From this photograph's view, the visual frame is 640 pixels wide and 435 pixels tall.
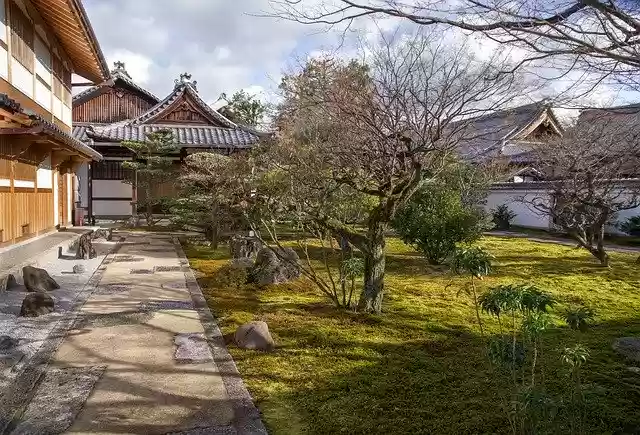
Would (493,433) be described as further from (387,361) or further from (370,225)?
(370,225)

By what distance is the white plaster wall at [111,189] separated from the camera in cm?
2181

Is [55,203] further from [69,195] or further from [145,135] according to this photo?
[145,135]

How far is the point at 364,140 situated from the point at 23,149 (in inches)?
283

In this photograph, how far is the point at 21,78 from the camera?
10.1m

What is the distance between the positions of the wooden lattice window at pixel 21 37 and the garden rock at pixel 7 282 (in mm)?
4530

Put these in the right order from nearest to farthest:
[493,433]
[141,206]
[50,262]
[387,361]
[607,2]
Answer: [607,2] < [493,433] < [387,361] < [50,262] < [141,206]

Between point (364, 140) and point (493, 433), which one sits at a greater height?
point (364, 140)

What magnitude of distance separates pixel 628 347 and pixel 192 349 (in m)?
4.39

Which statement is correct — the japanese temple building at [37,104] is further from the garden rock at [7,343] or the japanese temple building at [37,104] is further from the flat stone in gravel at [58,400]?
the flat stone in gravel at [58,400]

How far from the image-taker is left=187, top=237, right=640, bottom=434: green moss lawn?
3.63 metres

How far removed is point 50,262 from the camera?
9.61 meters

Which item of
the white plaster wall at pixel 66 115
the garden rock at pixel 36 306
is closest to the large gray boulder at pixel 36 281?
the garden rock at pixel 36 306

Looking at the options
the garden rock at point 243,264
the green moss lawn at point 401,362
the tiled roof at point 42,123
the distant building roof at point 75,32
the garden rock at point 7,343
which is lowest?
the green moss lawn at point 401,362

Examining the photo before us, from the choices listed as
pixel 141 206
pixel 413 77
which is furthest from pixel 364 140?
pixel 141 206
